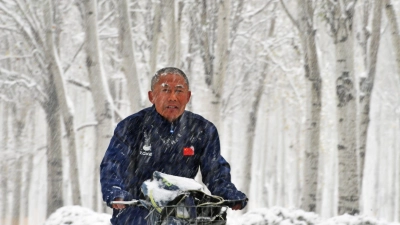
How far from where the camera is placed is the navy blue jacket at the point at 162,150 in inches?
160

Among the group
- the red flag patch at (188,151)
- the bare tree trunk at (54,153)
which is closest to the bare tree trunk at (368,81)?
the bare tree trunk at (54,153)

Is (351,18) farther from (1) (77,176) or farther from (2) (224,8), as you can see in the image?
(1) (77,176)

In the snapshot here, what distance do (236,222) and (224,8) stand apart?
6.93m

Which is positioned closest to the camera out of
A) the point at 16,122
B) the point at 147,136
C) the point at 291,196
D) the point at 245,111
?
the point at 147,136

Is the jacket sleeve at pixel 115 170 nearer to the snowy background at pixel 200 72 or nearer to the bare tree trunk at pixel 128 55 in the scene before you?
the snowy background at pixel 200 72

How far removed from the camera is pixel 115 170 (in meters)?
3.91

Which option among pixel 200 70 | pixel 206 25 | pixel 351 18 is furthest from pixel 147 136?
pixel 200 70

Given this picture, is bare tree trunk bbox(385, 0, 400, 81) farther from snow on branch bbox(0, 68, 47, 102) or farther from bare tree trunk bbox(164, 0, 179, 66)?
snow on branch bbox(0, 68, 47, 102)

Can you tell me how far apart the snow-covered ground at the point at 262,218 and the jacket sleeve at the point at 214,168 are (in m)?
6.65

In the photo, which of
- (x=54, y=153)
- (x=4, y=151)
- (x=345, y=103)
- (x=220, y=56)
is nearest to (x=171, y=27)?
(x=220, y=56)

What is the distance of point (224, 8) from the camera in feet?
56.7

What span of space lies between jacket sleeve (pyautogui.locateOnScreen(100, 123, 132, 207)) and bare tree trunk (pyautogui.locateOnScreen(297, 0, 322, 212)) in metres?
12.4

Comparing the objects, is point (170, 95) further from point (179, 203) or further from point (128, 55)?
point (128, 55)

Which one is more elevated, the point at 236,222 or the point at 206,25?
the point at 206,25
